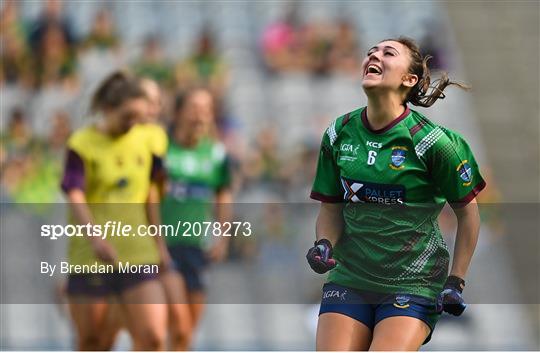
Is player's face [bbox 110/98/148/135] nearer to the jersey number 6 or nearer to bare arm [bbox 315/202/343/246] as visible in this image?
bare arm [bbox 315/202/343/246]

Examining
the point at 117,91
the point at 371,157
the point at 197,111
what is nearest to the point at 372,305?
the point at 371,157

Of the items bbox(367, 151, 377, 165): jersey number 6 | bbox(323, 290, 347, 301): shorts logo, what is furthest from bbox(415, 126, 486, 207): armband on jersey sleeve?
bbox(323, 290, 347, 301): shorts logo

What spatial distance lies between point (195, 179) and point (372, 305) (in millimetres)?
3610

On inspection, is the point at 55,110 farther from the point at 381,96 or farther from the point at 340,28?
the point at 381,96

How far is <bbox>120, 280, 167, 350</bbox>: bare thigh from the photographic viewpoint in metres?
6.17

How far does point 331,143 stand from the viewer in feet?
14.8

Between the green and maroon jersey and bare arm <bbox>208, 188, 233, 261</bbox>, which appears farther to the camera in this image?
bare arm <bbox>208, 188, 233, 261</bbox>

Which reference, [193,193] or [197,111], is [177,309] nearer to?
[193,193]

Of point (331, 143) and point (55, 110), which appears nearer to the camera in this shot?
point (331, 143)

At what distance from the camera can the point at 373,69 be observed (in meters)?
4.41

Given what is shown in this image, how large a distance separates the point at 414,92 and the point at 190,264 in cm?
347

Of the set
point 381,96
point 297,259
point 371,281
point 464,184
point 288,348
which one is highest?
point 381,96

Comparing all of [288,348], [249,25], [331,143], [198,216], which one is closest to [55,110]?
[249,25]

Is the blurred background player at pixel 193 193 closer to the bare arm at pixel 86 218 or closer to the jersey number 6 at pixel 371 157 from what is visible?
the bare arm at pixel 86 218
